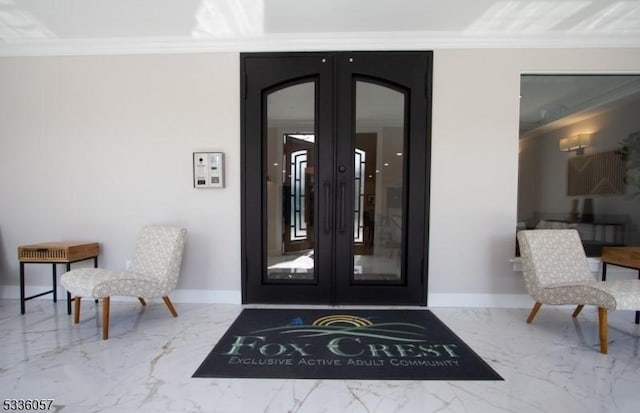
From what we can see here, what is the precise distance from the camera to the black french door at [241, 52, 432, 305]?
294cm

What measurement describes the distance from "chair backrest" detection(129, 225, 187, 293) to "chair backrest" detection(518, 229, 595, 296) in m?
3.22

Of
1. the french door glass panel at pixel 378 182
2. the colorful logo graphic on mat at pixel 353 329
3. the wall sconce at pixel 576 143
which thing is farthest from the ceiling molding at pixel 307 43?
the colorful logo graphic on mat at pixel 353 329

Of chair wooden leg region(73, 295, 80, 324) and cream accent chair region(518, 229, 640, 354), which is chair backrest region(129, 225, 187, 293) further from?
cream accent chair region(518, 229, 640, 354)

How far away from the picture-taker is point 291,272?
122 inches

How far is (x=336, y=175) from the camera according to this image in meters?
2.98

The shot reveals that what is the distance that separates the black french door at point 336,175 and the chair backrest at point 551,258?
89cm

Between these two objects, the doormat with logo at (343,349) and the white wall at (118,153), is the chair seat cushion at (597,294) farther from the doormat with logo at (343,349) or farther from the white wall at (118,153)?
the white wall at (118,153)

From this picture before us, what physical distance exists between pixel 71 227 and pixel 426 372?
12.3ft

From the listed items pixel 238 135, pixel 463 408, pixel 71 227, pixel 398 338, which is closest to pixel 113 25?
pixel 238 135

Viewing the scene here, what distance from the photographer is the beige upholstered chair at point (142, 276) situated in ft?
7.52

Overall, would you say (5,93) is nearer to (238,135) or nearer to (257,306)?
(238,135)

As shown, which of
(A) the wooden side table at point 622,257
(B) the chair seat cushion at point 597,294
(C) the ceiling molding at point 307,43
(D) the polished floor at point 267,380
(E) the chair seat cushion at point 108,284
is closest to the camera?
(D) the polished floor at point 267,380

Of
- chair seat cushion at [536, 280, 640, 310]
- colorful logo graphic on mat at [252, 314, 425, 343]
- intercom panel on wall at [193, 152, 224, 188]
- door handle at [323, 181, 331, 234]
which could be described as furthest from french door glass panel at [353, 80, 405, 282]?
intercom panel on wall at [193, 152, 224, 188]

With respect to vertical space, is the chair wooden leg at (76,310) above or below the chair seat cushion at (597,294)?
below
